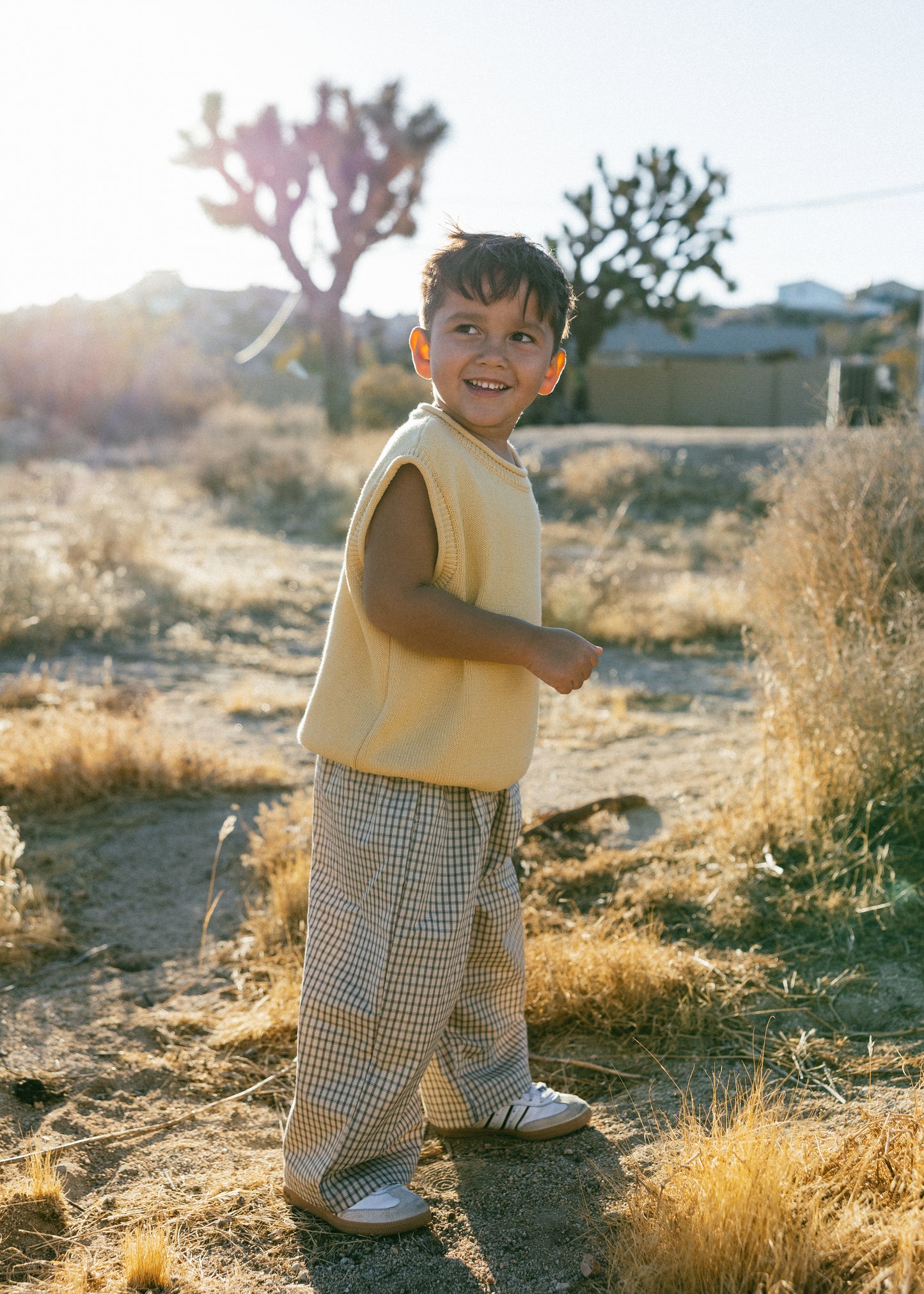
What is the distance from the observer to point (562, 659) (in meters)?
1.67

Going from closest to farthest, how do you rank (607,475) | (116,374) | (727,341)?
(607,475) < (116,374) < (727,341)

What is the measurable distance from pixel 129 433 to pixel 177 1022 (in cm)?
2894

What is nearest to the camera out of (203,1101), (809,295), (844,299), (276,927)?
(203,1101)

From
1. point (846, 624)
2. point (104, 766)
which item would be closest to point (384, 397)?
point (104, 766)

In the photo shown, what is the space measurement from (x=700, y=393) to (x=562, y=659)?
27341 millimetres

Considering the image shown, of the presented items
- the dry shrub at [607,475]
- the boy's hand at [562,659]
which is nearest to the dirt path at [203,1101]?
the boy's hand at [562,659]

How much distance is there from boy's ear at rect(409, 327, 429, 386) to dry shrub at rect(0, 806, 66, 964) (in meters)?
1.77

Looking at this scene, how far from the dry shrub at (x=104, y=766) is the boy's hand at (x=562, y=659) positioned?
9.31 ft

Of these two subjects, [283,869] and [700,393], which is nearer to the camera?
[283,869]

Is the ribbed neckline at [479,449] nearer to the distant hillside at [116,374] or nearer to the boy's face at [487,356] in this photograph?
the boy's face at [487,356]

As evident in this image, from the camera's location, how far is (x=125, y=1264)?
1681 mm

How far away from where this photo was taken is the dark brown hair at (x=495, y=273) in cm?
174

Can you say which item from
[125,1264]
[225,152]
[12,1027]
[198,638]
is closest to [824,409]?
[198,638]

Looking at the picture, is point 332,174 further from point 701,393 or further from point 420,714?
point 420,714
